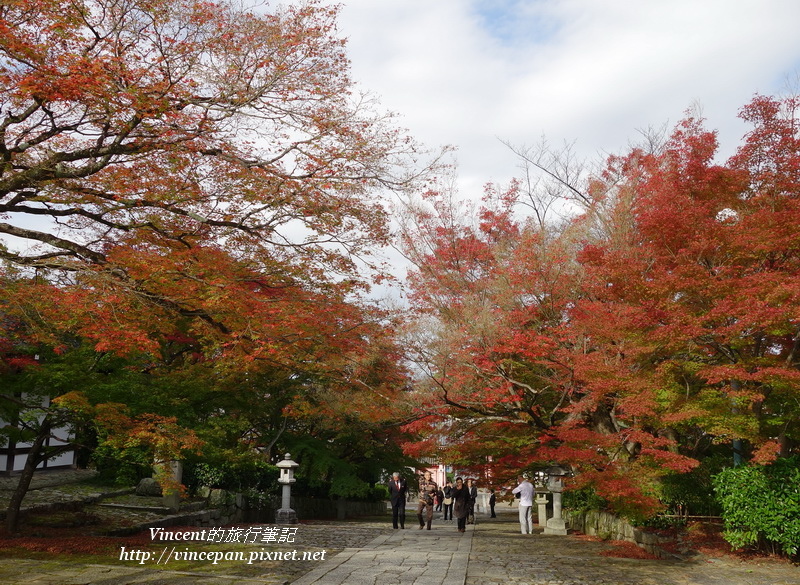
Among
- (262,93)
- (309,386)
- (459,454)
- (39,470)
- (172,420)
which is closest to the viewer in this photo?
(262,93)

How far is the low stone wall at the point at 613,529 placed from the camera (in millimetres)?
12422

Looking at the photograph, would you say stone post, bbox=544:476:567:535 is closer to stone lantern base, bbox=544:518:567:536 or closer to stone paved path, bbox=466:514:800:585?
stone lantern base, bbox=544:518:567:536

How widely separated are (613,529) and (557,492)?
7.05 ft

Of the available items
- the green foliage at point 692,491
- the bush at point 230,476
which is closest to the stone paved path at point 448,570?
the green foliage at point 692,491

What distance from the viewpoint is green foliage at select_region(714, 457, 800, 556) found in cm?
991

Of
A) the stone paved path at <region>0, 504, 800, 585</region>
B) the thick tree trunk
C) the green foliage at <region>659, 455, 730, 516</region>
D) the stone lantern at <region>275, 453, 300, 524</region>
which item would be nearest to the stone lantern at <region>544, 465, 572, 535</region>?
the green foliage at <region>659, 455, 730, 516</region>

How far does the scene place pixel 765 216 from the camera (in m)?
10.4

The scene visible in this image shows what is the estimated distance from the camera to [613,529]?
48.6ft

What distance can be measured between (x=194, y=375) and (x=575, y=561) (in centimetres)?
930

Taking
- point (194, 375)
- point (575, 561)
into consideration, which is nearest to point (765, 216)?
point (575, 561)

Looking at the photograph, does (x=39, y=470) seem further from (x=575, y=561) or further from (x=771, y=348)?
(x=771, y=348)

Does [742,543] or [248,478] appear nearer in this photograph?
[742,543]

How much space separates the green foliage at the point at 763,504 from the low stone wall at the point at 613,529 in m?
1.63

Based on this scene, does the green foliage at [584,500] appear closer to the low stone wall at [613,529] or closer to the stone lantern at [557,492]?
the low stone wall at [613,529]
